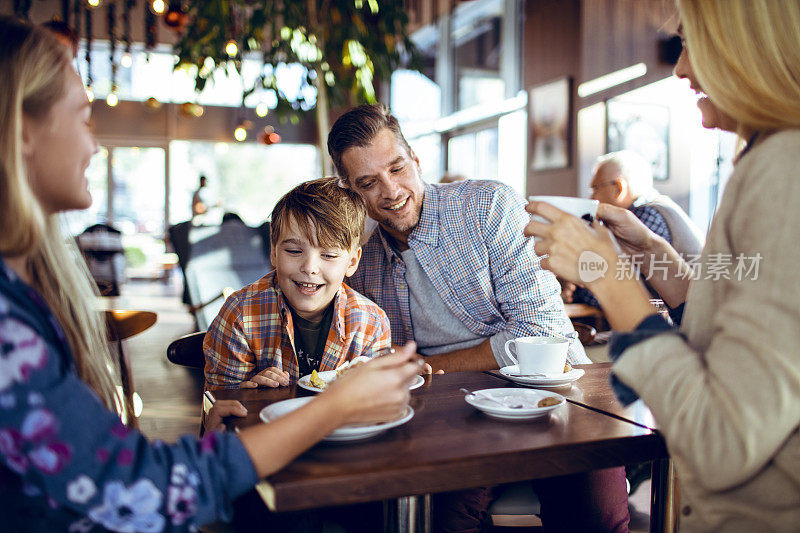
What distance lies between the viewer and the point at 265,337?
5.10 feet

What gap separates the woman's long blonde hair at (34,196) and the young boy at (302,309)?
0.55m

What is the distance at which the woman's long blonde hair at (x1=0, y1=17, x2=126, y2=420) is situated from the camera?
748 mm

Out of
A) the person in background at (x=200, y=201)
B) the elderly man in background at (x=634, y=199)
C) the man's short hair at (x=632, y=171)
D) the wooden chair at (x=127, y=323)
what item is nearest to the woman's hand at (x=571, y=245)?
the wooden chair at (x=127, y=323)

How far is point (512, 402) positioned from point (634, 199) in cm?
296

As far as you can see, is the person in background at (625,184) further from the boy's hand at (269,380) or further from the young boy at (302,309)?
the boy's hand at (269,380)

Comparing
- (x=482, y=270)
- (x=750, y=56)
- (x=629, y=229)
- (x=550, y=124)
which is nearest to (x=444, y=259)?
(x=482, y=270)

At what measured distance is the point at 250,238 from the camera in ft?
12.0

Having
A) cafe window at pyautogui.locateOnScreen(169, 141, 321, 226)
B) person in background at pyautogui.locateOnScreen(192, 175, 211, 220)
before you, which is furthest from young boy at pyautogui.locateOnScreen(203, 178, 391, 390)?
cafe window at pyautogui.locateOnScreen(169, 141, 321, 226)

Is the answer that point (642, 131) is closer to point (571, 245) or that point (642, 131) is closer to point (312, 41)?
point (312, 41)

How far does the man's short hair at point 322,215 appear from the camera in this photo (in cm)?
163

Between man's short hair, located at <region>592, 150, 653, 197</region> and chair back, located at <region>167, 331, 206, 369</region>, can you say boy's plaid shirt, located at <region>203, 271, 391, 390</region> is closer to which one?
chair back, located at <region>167, 331, 206, 369</region>

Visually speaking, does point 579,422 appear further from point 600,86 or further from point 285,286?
point 600,86

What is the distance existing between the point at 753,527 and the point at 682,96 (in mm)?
5490

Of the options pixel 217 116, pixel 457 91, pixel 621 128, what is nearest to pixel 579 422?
pixel 621 128
